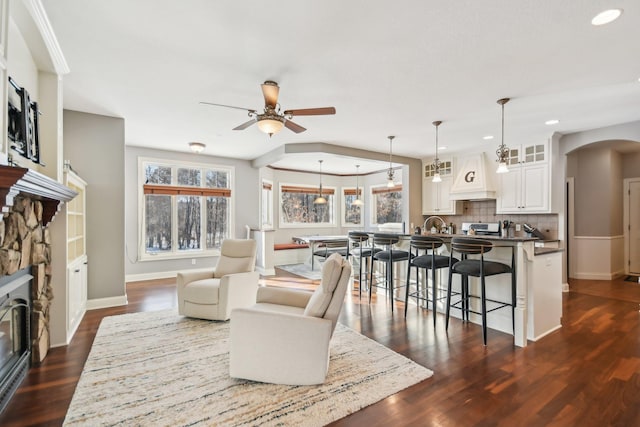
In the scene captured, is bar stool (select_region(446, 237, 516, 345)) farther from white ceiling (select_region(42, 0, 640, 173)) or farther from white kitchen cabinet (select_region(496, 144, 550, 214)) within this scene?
white kitchen cabinet (select_region(496, 144, 550, 214))

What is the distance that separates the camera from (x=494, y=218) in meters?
6.18

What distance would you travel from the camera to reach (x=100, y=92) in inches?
133

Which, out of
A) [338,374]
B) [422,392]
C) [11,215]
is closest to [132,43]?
[11,215]

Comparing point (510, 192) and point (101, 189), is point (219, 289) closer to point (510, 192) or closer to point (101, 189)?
point (101, 189)

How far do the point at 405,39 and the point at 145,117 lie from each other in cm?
355

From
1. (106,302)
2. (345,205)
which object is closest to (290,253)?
(345,205)

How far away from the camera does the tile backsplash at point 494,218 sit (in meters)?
5.29

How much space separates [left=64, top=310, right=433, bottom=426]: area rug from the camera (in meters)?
1.95

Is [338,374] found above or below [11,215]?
below

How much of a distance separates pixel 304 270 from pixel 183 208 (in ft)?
9.57

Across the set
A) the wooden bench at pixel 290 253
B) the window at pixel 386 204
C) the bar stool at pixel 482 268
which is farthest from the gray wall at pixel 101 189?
the window at pixel 386 204

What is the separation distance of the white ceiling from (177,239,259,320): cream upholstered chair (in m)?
1.99

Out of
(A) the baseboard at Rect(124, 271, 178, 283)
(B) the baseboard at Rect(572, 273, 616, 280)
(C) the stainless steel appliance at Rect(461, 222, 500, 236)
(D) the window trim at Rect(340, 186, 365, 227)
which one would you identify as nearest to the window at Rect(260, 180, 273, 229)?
(D) the window trim at Rect(340, 186, 365, 227)

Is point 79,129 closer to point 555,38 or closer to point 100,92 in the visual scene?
point 100,92
